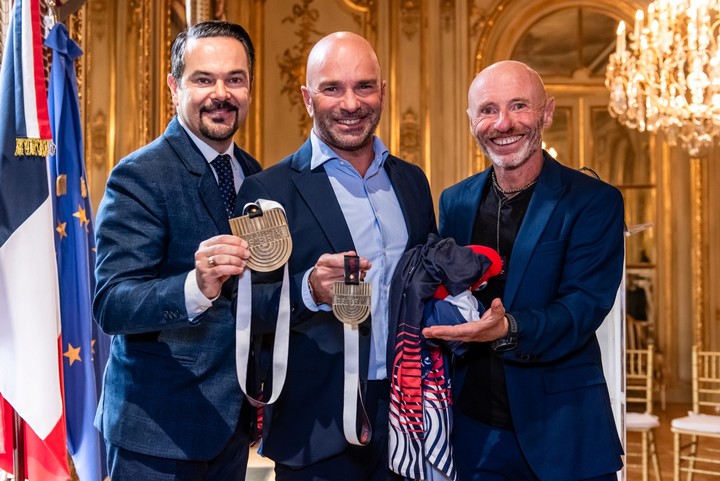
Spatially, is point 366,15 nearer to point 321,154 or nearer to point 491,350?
point 321,154

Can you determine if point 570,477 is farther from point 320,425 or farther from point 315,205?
point 315,205

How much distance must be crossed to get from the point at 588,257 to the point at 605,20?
7480 millimetres

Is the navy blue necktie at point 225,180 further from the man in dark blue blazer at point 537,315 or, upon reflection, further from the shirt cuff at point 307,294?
the man in dark blue blazer at point 537,315

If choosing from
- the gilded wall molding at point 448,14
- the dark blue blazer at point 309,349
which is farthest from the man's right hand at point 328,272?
the gilded wall molding at point 448,14

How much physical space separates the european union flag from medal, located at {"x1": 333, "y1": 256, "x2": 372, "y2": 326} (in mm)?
Result: 2037

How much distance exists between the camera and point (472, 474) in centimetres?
245

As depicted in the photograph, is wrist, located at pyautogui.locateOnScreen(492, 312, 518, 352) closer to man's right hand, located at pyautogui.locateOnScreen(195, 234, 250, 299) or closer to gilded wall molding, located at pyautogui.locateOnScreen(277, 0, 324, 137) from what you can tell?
man's right hand, located at pyautogui.locateOnScreen(195, 234, 250, 299)

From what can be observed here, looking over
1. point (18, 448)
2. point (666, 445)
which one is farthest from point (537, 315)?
point (666, 445)

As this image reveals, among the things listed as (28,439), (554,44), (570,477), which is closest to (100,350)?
(28,439)

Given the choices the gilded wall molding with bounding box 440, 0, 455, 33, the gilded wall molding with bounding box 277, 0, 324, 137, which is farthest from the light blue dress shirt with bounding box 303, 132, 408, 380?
the gilded wall molding with bounding box 440, 0, 455, 33

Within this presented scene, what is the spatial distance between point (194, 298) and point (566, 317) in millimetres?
922

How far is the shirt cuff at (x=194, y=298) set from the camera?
207cm

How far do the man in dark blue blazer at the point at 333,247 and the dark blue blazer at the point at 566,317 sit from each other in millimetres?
310

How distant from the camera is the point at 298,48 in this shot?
8.97 meters
